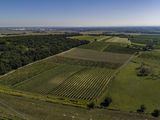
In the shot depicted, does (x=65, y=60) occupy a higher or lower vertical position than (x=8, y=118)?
higher

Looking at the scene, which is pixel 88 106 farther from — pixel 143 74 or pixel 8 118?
pixel 143 74

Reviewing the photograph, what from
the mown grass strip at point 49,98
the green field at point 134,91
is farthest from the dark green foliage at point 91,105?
the green field at point 134,91

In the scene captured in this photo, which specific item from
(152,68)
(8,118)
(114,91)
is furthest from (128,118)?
(152,68)

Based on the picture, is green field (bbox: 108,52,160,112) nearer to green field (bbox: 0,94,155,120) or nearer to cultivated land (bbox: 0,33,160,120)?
cultivated land (bbox: 0,33,160,120)

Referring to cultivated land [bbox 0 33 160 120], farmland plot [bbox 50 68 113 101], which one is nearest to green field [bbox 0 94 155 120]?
cultivated land [bbox 0 33 160 120]

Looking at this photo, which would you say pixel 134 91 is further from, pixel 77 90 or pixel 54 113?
pixel 54 113

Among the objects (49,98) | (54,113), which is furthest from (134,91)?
(49,98)

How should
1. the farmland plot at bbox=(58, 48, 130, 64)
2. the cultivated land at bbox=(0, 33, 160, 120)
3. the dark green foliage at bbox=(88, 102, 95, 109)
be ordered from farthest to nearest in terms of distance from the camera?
1. the farmland plot at bbox=(58, 48, 130, 64)
2. the dark green foliage at bbox=(88, 102, 95, 109)
3. the cultivated land at bbox=(0, 33, 160, 120)

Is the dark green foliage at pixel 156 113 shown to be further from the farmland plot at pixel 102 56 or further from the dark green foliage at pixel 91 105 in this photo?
the farmland plot at pixel 102 56
